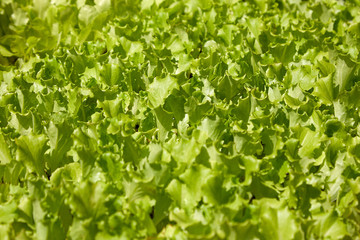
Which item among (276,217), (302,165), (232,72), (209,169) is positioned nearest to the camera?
(276,217)

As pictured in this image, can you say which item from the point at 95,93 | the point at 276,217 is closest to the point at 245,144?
the point at 276,217

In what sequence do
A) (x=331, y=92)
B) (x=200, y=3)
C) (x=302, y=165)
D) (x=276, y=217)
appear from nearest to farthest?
(x=276, y=217)
(x=302, y=165)
(x=331, y=92)
(x=200, y=3)

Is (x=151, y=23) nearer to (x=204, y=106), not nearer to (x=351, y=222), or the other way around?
(x=204, y=106)

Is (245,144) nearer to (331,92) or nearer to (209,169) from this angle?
(209,169)

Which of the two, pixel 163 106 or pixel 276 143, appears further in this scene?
pixel 163 106

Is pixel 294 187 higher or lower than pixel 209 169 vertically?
lower

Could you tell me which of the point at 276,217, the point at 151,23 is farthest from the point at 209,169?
the point at 151,23
